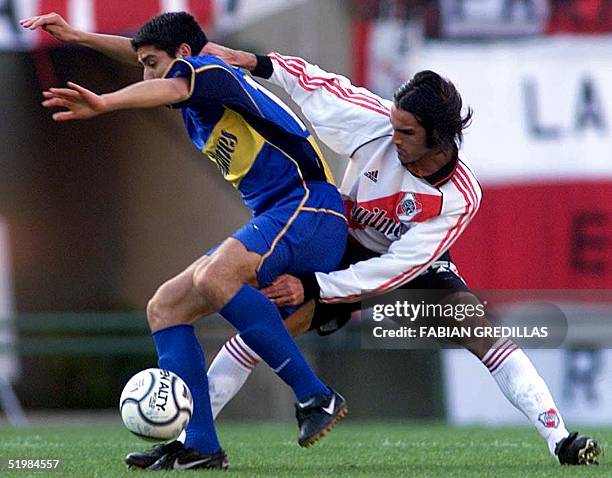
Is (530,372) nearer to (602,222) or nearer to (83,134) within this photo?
(602,222)

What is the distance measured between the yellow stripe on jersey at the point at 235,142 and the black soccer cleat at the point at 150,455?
1.15m

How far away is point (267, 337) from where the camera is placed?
5457 mm

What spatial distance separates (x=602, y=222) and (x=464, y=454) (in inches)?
195

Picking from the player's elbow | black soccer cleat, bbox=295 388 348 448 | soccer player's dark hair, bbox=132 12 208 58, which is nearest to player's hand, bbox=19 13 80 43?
soccer player's dark hair, bbox=132 12 208 58

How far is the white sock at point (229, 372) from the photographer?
19.6ft

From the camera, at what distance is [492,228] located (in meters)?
Result: 10.9

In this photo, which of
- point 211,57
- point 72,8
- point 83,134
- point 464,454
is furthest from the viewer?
point 83,134

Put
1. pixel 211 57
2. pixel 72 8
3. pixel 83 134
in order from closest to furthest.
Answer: pixel 211 57 → pixel 72 8 → pixel 83 134

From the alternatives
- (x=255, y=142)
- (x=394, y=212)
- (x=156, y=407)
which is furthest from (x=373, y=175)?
(x=156, y=407)

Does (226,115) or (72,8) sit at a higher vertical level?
(226,115)

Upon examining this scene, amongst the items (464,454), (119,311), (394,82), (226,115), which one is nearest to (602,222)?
(394,82)

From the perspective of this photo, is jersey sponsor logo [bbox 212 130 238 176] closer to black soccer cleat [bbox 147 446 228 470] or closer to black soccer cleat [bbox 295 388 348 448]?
black soccer cleat [bbox 295 388 348 448]

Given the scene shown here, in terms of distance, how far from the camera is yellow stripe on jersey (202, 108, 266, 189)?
5688 mm

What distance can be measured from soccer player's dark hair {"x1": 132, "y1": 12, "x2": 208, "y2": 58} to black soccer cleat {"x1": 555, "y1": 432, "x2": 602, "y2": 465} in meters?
2.23
